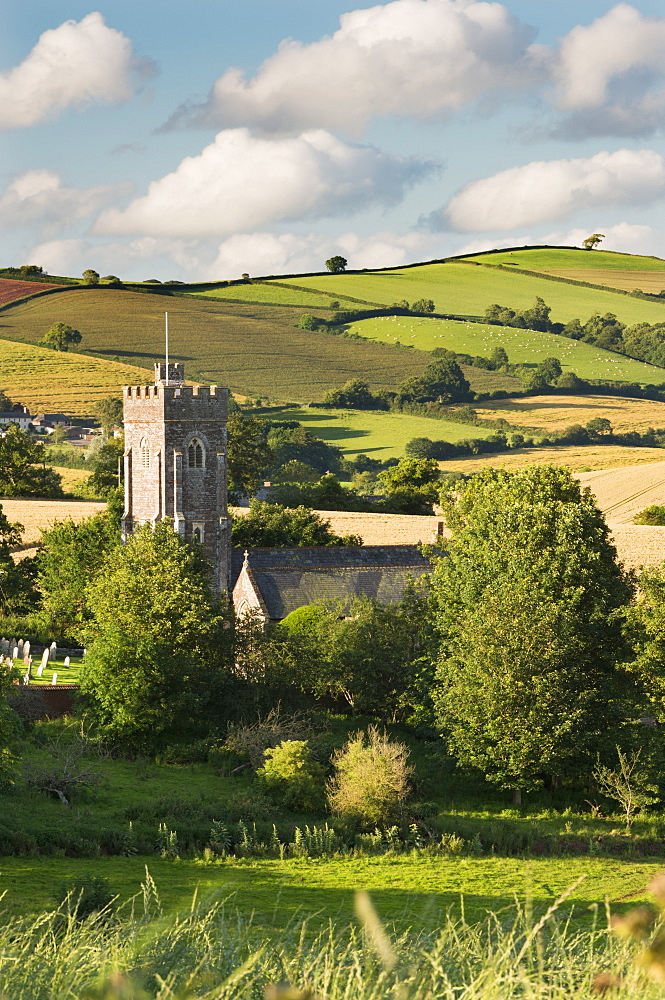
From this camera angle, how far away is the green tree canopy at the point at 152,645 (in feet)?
121

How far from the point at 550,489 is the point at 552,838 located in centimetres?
1304

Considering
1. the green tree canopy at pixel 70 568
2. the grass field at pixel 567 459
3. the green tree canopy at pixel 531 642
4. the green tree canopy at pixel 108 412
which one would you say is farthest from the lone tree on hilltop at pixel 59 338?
the green tree canopy at pixel 531 642

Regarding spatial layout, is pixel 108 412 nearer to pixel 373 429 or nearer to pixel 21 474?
pixel 373 429

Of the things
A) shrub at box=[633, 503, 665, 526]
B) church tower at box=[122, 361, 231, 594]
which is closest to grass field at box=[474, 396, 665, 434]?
shrub at box=[633, 503, 665, 526]

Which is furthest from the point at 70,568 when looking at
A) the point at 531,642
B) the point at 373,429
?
the point at 373,429

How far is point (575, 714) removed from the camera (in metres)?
33.6

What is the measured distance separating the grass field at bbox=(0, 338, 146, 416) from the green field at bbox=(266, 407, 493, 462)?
Result: 21.0 m

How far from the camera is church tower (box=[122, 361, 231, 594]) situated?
163 feet

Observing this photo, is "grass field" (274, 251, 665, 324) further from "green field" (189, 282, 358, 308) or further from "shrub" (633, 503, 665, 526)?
"shrub" (633, 503, 665, 526)

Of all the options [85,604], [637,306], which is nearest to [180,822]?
[85,604]

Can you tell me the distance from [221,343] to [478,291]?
47627mm

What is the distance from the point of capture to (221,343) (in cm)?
14962

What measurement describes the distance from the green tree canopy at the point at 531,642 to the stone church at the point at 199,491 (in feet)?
42.6

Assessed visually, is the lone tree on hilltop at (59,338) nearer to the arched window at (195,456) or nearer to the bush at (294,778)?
the arched window at (195,456)
